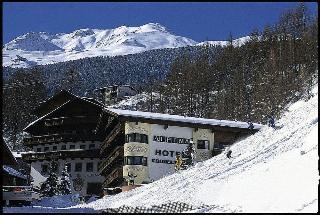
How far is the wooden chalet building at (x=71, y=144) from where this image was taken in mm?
67250

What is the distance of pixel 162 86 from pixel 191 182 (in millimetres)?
72951

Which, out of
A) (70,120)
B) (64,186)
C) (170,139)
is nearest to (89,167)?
(70,120)

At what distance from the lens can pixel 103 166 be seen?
61.5 meters

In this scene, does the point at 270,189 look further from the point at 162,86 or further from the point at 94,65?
the point at 94,65

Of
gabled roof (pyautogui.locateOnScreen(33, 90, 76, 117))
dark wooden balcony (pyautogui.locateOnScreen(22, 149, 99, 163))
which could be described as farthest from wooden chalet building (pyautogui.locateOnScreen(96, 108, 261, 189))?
gabled roof (pyautogui.locateOnScreen(33, 90, 76, 117))

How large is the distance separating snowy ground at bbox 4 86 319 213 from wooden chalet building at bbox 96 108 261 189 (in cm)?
1766

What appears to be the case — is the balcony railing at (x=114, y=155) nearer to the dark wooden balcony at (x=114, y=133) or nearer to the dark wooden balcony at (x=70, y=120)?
the dark wooden balcony at (x=114, y=133)

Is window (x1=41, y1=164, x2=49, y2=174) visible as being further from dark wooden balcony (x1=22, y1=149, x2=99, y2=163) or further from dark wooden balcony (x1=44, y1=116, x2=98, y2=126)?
dark wooden balcony (x1=44, y1=116, x2=98, y2=126)

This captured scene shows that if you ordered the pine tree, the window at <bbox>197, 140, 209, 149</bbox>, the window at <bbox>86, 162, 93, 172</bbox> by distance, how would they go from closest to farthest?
the window at <bbox>197, 140, 209, 149</bbox> < the pine tree < the window at <bbox>86, 162, 93, 172</bbox>

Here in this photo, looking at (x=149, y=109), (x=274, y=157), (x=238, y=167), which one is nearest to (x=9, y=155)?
(x=238, y=167)

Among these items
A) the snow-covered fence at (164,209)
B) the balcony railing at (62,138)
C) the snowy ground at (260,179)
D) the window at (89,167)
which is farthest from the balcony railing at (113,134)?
the snow-covered fence at (164,209)

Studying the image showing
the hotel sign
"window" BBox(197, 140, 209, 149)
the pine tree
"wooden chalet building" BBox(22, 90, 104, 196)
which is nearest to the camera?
the hotel sign

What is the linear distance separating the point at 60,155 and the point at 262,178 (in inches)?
1946

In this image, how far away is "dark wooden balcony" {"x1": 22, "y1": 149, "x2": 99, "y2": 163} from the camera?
219 ft
